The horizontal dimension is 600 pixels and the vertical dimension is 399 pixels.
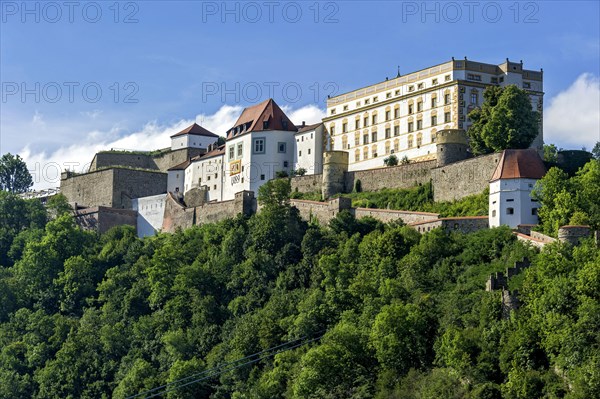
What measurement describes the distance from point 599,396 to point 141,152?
2364 inches

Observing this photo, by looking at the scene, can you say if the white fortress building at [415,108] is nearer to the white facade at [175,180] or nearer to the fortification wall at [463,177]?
the fortification wall at [463,177]

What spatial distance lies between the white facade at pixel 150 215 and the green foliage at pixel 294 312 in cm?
162

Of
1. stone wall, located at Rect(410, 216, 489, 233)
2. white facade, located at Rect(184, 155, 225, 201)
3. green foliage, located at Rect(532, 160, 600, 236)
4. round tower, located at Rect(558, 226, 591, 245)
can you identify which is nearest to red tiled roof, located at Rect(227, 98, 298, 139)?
white facade, located at Rect(184, 155, 225, 201)

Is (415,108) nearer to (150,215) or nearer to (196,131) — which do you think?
(150,215)

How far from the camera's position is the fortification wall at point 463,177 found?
78938 millimetres

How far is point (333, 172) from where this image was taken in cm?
8819

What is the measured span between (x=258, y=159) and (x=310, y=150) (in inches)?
135

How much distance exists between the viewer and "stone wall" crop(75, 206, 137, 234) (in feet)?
329

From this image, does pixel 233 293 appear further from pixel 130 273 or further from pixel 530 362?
pixel 530 362

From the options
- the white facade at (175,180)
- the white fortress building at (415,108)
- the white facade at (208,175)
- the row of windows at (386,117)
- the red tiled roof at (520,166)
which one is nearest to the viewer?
the red tiled roof at (520,166)

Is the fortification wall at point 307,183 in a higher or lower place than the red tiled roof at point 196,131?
lower

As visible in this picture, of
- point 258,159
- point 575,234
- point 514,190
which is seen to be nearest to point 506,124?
point 514,190

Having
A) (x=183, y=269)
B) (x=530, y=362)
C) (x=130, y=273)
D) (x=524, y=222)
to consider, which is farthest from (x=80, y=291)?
(x=530, y=362)

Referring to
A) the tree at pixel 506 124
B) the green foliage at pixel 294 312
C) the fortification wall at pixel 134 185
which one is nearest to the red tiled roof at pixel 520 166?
the green foliage at pixel 294 312
